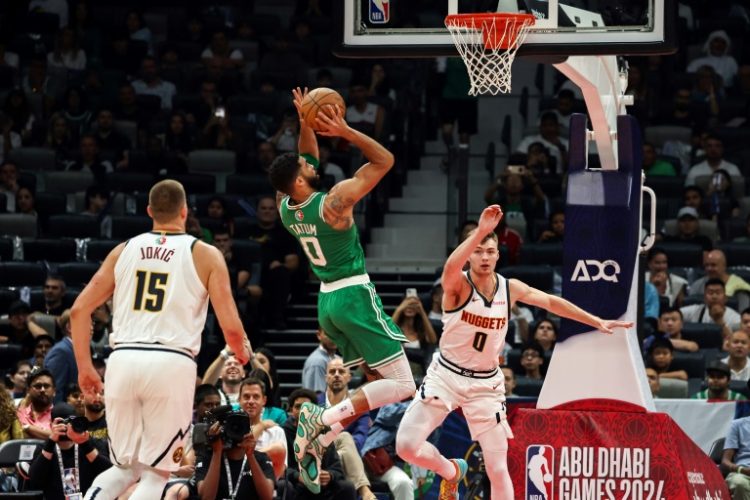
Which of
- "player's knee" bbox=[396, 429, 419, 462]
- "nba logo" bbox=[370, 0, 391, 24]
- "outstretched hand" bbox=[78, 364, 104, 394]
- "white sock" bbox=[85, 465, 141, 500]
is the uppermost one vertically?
"nba logo" bbox=[370, 0, 391, 24]

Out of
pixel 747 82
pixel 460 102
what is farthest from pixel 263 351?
pixel 747 82

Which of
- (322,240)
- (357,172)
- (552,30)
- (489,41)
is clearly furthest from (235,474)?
(552,30)

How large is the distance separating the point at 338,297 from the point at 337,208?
65 cm

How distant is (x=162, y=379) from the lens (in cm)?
939

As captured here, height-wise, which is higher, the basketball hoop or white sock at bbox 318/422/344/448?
the basketball hoop

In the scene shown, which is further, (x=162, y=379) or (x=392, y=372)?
(x=392, y=372)

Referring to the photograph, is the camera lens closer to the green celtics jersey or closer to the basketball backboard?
the green celtics jersey

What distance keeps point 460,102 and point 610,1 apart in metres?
10.1

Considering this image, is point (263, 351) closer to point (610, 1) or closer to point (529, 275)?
point (529, 275)

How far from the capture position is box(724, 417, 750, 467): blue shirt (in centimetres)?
1448

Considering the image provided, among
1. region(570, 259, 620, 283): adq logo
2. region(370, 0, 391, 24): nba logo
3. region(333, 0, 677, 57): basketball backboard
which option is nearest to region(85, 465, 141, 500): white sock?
region(333, 0, 677, 57): basketball backboard

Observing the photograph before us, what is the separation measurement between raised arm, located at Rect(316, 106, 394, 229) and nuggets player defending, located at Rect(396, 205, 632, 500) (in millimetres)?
878

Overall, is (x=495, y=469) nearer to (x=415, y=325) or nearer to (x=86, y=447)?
(x=86, y=447)

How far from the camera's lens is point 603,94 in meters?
13.4
